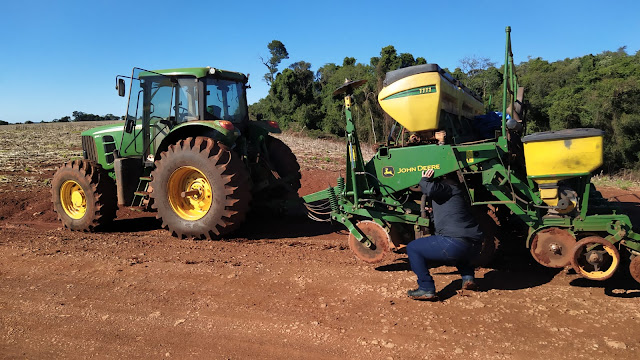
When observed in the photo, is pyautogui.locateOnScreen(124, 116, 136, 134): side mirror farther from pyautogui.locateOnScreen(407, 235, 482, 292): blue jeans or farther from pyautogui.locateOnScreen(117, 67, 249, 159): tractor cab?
pyautogui.locateOnScreen(407, 235, 482, 292): blue jeans

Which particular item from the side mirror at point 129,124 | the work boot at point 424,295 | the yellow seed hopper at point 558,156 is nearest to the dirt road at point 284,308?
the work boot at point 424,295

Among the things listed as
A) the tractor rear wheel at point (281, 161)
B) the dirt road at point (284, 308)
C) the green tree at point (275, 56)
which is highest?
the green tree at point (275, 56)

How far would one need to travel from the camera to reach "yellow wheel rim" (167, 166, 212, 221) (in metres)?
6.20

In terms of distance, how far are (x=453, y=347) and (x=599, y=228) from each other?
6.89ft

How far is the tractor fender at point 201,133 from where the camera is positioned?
6.03 meters

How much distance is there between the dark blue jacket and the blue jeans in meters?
0.07

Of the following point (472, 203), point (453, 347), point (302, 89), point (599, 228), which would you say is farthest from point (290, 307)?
point (302, 89)

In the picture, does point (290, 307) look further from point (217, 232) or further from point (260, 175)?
point (260, 175)

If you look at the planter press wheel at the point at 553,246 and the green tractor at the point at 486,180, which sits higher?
the green tractor at the point at 486,180

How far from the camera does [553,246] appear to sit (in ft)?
13.7

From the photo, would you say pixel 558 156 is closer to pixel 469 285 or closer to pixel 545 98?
pixel 469 285

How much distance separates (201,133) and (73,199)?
262 centimetres

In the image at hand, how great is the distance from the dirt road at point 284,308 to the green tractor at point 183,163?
73 centimetres

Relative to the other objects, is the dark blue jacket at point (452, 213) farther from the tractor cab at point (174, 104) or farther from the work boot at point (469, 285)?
the tractor cab at point (174, 104)
